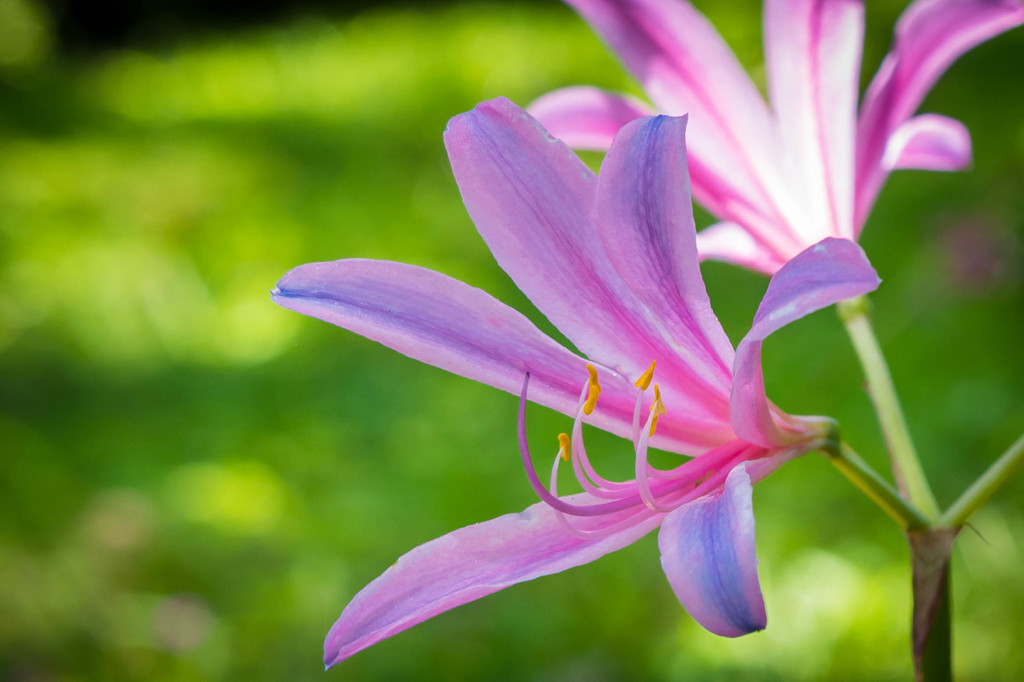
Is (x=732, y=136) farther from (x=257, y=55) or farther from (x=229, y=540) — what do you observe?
(x=257, y=55)

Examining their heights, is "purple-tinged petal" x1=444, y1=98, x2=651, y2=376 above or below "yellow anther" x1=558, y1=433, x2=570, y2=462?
above

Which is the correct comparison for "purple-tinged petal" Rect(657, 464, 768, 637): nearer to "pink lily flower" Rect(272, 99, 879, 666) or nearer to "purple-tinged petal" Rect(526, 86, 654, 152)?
"pink lily flower" Rect(272, 99, 879, 666)

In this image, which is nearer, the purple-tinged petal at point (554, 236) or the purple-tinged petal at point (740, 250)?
the purple-tinged petal at point (554, 236)

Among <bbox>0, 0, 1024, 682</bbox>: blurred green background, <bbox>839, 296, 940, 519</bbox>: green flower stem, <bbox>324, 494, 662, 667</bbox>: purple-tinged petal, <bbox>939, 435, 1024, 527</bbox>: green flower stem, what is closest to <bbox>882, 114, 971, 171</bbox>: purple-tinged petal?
<bbox>839, 296, 940, 519</bbox>: green flower stem

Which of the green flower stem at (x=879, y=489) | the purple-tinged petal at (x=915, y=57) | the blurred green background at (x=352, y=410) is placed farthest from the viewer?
the blurred green background at (x=352, y=410)

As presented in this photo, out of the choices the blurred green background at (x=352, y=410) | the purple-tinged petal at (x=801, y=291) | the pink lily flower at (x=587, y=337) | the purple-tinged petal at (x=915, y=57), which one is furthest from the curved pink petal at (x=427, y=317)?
the blurred green background at (x=352, y=410)

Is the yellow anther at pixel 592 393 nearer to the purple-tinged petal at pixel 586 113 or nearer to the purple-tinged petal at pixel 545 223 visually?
the purple-tinged petal at pixel 545 223

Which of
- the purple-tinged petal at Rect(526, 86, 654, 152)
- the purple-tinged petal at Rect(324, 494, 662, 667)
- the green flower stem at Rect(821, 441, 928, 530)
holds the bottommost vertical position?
the green flower stem at Rect(821, 441, 928, 530)
